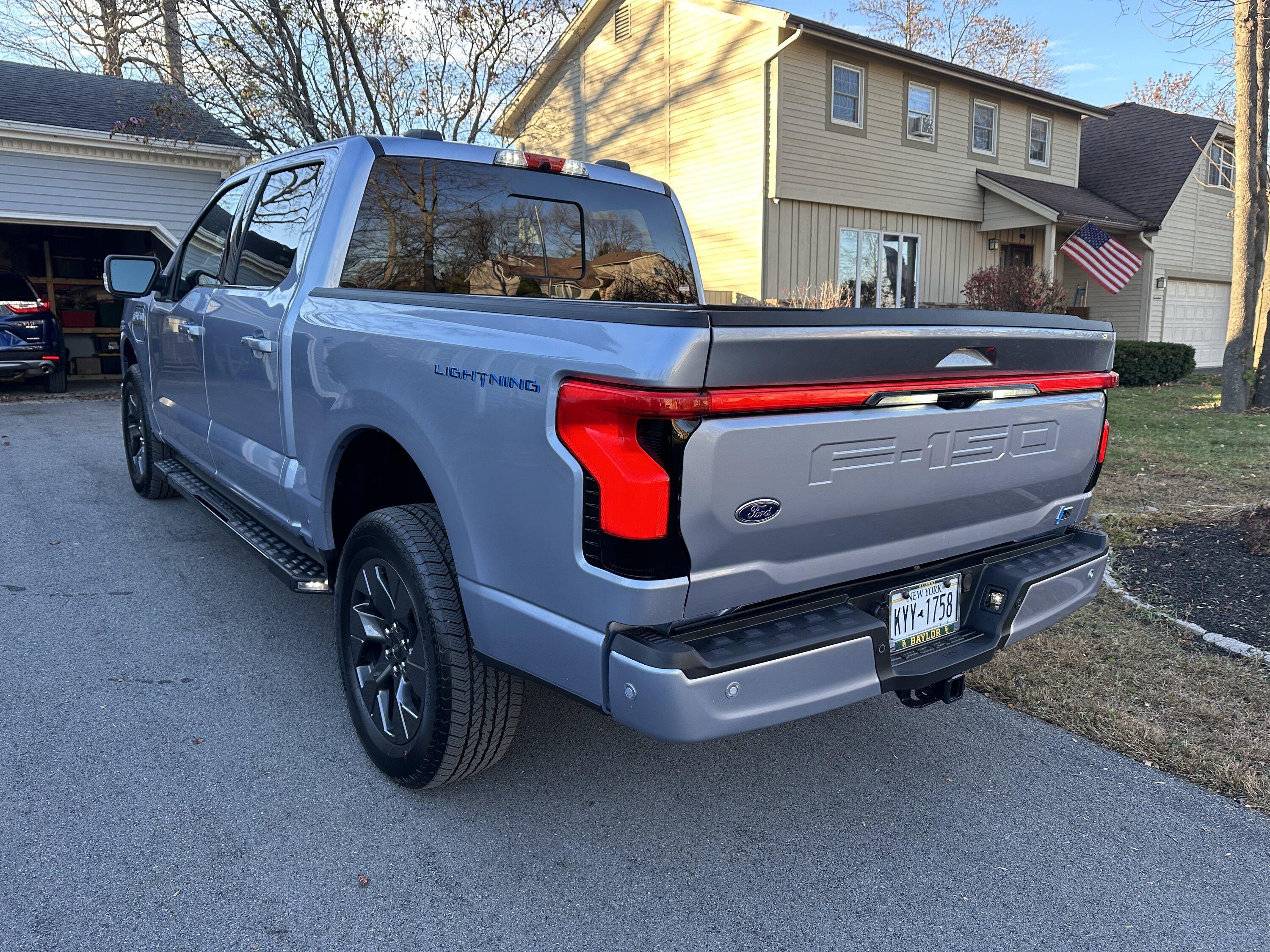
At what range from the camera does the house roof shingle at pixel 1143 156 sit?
22.4 metres

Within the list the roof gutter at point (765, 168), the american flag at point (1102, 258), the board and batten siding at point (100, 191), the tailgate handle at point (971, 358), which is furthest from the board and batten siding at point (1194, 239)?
the tailgate handle at point (971, 358)

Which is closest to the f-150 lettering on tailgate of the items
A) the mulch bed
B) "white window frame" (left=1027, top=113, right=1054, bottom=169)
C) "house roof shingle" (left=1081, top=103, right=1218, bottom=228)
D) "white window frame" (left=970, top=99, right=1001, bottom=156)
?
the mulch bed

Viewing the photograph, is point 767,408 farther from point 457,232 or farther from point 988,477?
point 457,232

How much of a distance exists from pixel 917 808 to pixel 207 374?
374cm

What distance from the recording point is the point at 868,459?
2301mm

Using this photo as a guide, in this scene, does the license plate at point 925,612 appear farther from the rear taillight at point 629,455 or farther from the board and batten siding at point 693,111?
the board and batten siding at point 693,111

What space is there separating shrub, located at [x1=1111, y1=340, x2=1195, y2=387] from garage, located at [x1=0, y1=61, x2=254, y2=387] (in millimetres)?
17144

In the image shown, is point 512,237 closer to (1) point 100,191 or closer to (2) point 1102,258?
(1) point 100,191

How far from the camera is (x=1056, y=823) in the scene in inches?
112

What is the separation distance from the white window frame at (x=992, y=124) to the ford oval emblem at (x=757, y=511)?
20152 millimetres

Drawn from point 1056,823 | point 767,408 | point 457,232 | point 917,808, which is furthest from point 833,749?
point 457,232

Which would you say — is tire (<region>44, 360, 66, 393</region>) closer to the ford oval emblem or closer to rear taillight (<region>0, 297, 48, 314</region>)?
rear taillight (<region>0, 297, 48, 314</region>)

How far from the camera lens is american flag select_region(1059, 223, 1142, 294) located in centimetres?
1767

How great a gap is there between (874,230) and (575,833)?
17.6 meters
